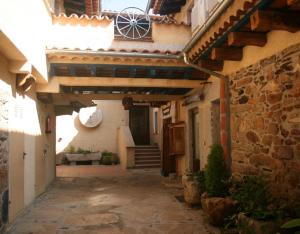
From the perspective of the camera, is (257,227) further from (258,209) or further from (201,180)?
(201,180)

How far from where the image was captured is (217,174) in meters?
5.64

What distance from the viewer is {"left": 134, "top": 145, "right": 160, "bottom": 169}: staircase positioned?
48.1 feet

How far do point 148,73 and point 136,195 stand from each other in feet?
10.5

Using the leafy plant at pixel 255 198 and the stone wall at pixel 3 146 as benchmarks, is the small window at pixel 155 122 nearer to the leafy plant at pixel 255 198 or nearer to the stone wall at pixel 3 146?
the leafy plant at pixel 255 198

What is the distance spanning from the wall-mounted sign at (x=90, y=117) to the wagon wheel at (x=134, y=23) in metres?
9.35

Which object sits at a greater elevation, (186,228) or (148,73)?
(148,73)

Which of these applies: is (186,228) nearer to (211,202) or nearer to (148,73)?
(211,202)

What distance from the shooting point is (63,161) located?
16516mm

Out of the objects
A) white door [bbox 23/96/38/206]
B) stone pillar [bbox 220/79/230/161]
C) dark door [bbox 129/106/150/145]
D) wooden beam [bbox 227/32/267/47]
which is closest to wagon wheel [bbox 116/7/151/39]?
stone pillar [bbox 220/79/230/161]

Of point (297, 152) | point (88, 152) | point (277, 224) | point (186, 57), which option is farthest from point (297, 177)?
point (88, 152)

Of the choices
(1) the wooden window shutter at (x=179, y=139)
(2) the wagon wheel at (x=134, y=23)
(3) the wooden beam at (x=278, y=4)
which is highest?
(2) the wagon wheel at (x=134, y=23)

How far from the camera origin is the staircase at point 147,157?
48.1 feet

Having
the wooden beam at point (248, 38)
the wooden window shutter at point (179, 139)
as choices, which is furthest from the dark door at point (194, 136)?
the wooden beam at point (248, 38)

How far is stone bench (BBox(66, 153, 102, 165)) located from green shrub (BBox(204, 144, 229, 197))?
1149cm
